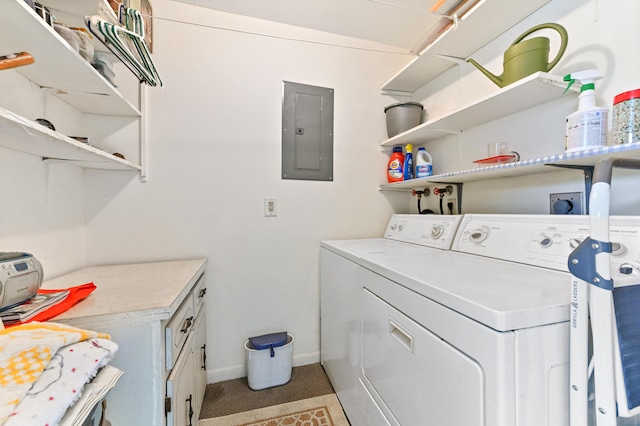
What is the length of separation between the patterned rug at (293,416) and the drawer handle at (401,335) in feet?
2.76

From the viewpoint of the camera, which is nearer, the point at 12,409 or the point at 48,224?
the point at 12,409

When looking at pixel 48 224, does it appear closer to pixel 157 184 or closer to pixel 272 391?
pixel 157 184

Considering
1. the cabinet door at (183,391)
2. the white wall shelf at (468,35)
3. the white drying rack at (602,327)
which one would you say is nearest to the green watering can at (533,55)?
the white wall shelf at (468,35)

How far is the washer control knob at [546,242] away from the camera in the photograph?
96 centimetres

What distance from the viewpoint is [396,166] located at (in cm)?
199

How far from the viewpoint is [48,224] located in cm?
125

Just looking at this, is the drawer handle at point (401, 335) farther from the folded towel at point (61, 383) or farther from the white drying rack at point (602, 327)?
the folded towel at point (61, 383)

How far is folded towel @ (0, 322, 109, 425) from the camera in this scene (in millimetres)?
471

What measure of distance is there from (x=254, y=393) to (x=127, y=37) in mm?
2042

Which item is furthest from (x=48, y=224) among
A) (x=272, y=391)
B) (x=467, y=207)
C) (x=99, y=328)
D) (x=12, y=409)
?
(x=467, y=207)

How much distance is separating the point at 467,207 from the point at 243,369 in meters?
1.88

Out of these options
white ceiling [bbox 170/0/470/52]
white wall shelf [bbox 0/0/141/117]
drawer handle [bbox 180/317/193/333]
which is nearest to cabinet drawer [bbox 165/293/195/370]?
drawer handle [bbox 180/317/193/333]

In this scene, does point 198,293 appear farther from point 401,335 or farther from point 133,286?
point 401,335

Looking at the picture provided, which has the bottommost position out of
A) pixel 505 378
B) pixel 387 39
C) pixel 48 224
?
pixel 505 378
